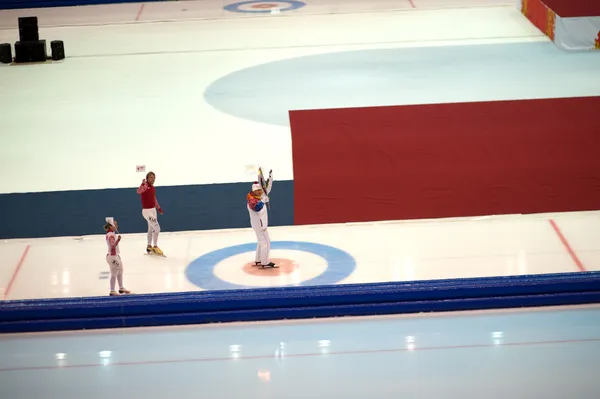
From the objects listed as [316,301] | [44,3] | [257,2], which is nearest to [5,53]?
[44,3]

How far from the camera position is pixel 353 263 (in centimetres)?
791

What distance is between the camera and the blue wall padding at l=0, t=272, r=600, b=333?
5.66m

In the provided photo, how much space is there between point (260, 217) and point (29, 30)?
8844 millimetres

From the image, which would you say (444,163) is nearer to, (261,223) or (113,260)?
(261,223)

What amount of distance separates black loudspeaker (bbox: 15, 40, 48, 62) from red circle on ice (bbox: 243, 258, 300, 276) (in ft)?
26.7

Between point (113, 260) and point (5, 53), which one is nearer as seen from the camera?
point (113, 260)

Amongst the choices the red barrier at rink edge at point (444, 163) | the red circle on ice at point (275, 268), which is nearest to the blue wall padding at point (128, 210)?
the red barrier at rink edge at point (444, 163)

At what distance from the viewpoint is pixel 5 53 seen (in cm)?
1479

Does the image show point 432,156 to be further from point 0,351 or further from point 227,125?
point 0,351

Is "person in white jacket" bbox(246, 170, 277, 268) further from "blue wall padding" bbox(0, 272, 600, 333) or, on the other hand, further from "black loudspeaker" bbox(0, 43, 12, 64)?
"black loudspeaker" bbox(0, 43, 12, 64)

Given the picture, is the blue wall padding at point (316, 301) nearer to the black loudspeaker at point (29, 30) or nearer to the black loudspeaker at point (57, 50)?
the black loudspeaker at point (57, 50)

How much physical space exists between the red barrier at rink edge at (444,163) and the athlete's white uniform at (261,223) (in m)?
1.09

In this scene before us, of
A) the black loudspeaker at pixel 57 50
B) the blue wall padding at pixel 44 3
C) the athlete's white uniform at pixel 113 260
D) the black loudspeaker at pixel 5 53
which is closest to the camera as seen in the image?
the athlete's white uniform at pixel 113 260

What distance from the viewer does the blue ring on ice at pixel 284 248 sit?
7531 millimetres
